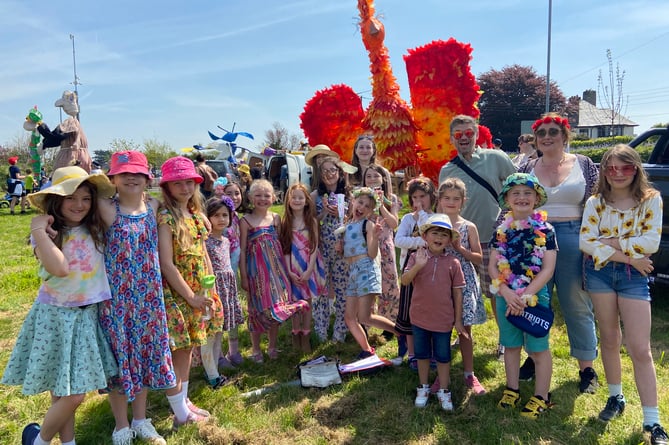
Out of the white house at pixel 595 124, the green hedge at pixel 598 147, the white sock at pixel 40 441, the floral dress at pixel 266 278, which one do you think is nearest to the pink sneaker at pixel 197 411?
the white sock at pixel 40 441

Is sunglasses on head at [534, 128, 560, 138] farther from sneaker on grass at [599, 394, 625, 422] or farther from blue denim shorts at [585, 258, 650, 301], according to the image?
sneaker on grass at [599, 394, 625, 422]

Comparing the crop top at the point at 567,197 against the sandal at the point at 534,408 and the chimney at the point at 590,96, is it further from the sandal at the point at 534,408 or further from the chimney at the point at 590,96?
the chimney at the point at 590,96

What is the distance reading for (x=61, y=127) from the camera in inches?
156

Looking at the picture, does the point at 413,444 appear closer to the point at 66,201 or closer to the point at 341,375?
the point at 341,375

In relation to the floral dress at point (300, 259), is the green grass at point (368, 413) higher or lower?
lower

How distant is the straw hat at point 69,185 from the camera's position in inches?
82.4

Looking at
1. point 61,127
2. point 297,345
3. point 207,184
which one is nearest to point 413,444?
point 297,345

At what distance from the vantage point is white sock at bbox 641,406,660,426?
2342mm

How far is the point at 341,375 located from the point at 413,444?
88cm

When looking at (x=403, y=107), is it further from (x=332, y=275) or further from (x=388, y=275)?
(x=332, y=275)

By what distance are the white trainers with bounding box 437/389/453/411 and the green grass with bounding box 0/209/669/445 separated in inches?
1.8

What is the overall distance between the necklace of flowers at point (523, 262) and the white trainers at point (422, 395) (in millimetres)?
786

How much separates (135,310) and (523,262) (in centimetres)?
223

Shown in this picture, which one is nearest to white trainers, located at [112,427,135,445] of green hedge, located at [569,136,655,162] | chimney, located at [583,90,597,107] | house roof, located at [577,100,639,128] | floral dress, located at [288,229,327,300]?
floral dress, located at [288,229,327,300]
